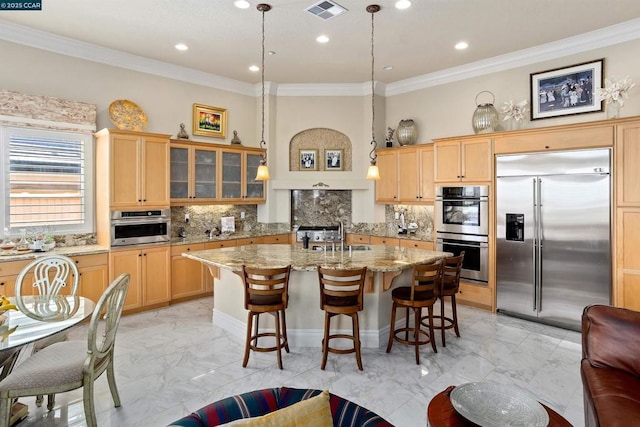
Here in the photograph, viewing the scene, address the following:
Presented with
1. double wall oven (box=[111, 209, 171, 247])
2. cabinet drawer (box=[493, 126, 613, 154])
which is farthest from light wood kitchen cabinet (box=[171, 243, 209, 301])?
cabinet drawer (box=[493, 126, 613, 154])

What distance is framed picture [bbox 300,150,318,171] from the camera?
Answer: 682 centimetres

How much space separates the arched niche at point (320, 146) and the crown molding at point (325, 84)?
72 centimetres

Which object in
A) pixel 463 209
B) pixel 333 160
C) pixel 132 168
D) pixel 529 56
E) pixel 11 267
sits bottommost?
pixel 11 267

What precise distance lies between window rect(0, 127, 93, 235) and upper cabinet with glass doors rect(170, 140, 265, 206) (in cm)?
114

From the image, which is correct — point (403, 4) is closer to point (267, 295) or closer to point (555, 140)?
point (555, 140)

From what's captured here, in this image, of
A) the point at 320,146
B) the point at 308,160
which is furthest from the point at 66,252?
the point at 320,146

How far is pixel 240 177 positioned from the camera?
253 inches

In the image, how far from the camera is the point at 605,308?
96.2 inches

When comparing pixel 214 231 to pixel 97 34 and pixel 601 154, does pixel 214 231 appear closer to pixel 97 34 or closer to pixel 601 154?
pixel 97 34

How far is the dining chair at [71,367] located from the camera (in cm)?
218

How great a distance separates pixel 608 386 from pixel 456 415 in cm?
100

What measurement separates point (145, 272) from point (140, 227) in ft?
2.01

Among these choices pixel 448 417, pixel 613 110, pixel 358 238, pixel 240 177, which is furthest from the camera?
pixel 358 238

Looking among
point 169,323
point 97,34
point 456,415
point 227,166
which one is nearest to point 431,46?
point 227,166
